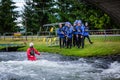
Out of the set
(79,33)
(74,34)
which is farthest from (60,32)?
(79,33)

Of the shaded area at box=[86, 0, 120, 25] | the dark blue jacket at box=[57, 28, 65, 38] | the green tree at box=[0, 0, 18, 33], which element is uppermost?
the shaded area at box=[86, 0, 120, 25]

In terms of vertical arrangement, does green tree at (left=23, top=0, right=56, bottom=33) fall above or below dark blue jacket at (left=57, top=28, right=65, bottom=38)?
below

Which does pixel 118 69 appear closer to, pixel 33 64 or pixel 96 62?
pixel 96 62

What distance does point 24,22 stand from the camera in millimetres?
65375

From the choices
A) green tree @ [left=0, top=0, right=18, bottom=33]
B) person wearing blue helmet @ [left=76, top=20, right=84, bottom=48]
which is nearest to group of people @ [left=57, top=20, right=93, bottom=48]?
person wearing blue helmet @ [left=76, top=20, right=84, bottom=48]

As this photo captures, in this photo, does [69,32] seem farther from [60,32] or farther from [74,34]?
[60,32]

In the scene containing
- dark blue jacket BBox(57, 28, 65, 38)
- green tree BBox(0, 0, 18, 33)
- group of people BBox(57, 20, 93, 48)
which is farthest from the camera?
green tree BBox(0, 0, 18, 33)

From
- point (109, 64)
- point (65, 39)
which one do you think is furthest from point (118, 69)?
point (65, 39)

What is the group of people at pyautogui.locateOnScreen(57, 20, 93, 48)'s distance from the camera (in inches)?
1121

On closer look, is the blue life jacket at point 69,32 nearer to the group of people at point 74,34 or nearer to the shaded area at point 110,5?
the group of people at point 74,34

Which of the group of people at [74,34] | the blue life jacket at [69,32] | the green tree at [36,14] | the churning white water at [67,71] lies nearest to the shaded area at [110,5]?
the churning white water at [67,71]

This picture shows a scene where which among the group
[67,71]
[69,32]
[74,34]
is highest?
[69,32]

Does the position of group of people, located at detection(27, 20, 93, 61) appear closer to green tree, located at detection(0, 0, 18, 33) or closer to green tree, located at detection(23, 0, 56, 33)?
green tree, located at detection(0, 0, 18, 33)

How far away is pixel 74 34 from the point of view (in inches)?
1150
